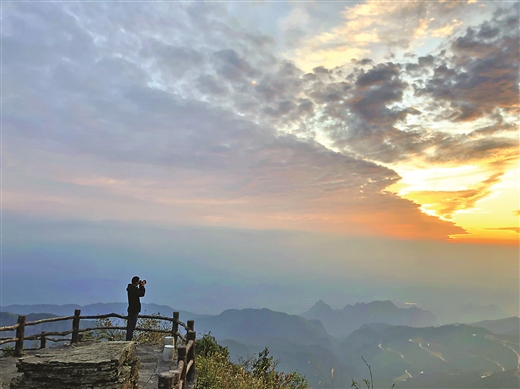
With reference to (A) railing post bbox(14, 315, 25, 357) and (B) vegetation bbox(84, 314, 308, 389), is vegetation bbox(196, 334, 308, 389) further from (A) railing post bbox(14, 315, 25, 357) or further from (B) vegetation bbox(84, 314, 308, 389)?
(A) railing post bbox(14, 315, 25, 357)

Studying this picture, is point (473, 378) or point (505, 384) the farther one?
point (473, 378)

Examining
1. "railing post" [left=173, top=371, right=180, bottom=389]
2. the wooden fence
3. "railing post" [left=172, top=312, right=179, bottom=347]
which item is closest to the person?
the wooden fence

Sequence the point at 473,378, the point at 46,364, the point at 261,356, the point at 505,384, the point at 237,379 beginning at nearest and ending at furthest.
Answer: the point at 46,364, the point at 237,379, the point at 261,356, the point at 505,384, the point at 473,378

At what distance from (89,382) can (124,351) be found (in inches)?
33.5

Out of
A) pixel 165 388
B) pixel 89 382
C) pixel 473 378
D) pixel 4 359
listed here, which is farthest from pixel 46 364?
pixel 473 378

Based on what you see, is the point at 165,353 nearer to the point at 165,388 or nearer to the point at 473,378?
the point at 165,388

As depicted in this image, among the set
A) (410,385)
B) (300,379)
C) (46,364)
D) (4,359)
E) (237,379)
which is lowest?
(410,385)

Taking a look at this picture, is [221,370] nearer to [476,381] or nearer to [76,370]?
[76,370]

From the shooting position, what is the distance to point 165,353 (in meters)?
10.8

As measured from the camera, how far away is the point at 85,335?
1466cm

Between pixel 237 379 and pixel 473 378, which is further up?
pixel 237 379

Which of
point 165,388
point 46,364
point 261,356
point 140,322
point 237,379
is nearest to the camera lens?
point 165,388

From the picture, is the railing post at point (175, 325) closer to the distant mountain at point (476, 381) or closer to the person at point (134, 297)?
the person at point (134, 297)

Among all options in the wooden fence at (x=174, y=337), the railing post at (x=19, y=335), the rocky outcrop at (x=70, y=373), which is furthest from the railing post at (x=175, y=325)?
the rocky outcrop at (x=70, y=373)
